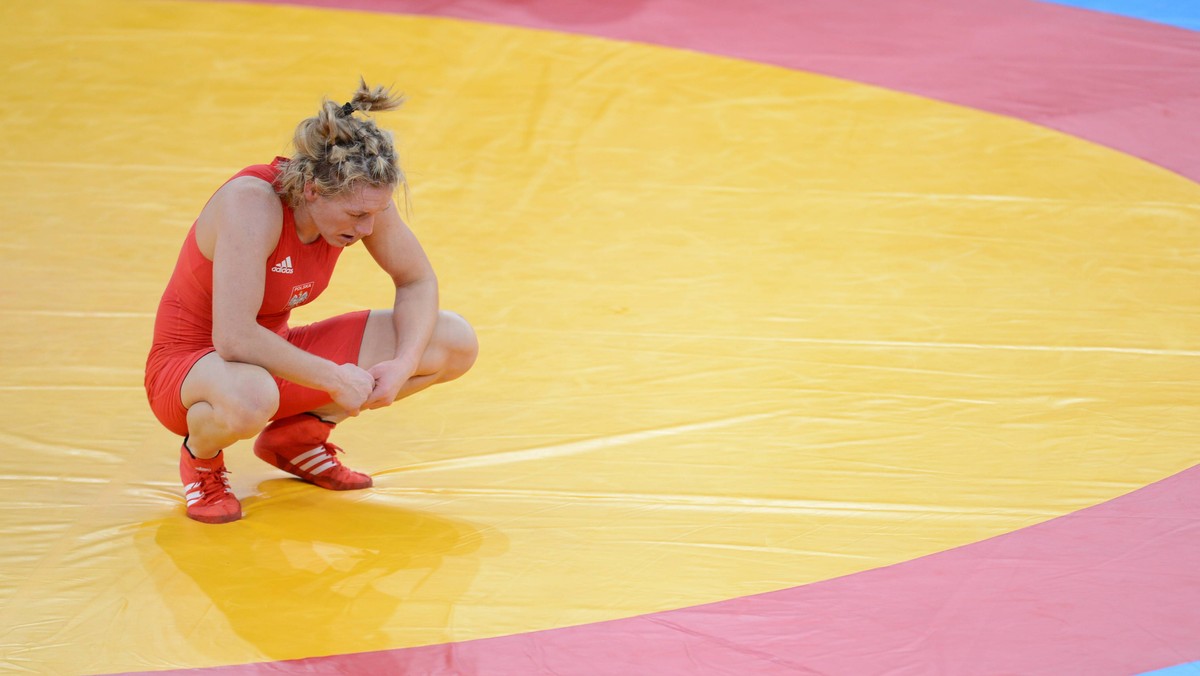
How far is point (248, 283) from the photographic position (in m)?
2.62

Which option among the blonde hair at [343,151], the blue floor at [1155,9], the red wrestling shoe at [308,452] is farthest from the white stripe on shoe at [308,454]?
the blue floor at [1155,9]

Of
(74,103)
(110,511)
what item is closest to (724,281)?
(110,511)

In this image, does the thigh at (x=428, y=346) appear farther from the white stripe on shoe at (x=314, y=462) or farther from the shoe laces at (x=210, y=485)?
the shoe laces at (x=210, y=485)

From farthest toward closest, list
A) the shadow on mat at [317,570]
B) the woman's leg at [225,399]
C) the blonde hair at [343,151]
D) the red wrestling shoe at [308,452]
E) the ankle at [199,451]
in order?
the red wrestling shoe at [308,452], the ankle at [199,451], the woman's leg at [225,399], the blonde hair at [343,151], the shadow on mat at [317,570]

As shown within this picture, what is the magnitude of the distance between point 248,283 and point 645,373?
1.22m

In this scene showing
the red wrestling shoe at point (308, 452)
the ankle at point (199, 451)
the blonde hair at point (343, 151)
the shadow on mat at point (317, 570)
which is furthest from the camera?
the red wrestling shoe at point (308, 452)

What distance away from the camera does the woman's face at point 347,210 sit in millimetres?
2592

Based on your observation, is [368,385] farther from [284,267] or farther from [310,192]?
[310,192]

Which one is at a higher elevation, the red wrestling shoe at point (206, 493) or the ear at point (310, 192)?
the ear at point (310, 192)

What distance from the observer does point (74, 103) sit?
5.28m

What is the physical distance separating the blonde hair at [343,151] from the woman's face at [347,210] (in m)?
0.02

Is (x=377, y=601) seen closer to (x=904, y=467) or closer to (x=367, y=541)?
(x=367, y=541)

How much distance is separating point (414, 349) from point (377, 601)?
60cm

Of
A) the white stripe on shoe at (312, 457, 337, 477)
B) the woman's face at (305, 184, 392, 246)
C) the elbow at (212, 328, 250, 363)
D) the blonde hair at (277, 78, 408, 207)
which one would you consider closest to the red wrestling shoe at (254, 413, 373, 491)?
the white stripe on shoe at (312, 457, 337, 477)
